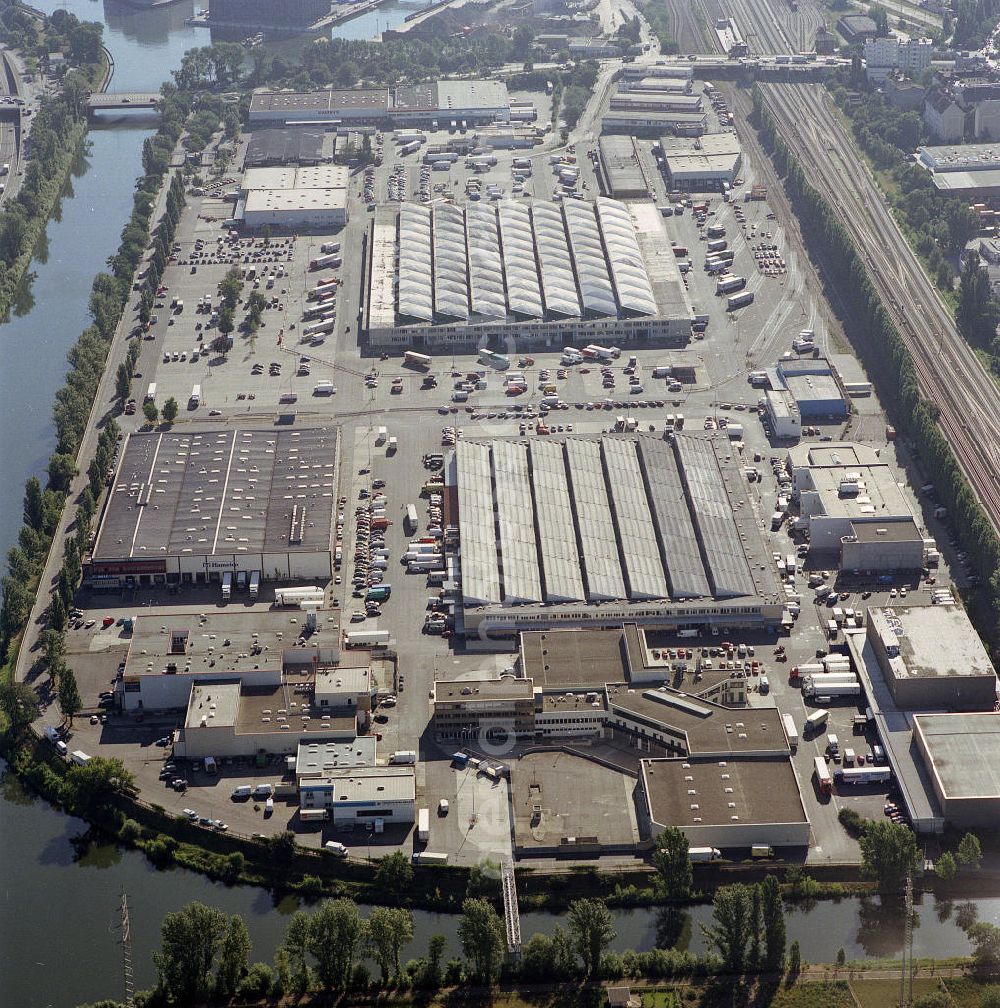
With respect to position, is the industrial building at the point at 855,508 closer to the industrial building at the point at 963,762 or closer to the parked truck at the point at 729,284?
the industrial building at the point at 963,762

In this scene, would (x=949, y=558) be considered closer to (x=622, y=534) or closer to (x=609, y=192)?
(x=622, y=534)

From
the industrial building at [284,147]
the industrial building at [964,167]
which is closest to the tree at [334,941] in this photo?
the industrial building at [284,147]

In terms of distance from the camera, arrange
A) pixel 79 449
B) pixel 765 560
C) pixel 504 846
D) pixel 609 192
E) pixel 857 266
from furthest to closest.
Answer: pixel 609 192, pixel 857 266, pixel 79 449, pixel 765 560, pixel 504 846

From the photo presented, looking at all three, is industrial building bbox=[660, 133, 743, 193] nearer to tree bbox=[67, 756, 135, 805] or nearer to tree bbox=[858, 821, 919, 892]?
tree bbox=[858, 821, 919, 892]

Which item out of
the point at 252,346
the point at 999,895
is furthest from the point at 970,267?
the point at 999,895

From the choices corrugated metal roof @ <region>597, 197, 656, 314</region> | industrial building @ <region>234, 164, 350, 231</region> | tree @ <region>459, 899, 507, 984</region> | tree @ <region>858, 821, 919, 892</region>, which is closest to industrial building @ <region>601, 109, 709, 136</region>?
corrugated metal roof @ <region>597, 197, 656, 314</region>
